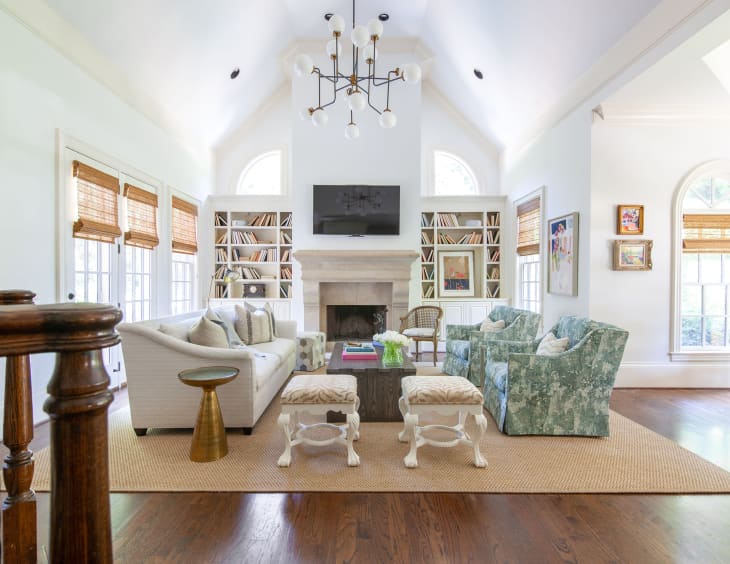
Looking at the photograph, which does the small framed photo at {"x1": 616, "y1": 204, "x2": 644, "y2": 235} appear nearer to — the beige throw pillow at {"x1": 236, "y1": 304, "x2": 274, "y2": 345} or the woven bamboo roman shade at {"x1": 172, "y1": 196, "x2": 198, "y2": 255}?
the beige throw pillow at {"x1": 236, "y1": 304, "x2": 274, "y2": 345}

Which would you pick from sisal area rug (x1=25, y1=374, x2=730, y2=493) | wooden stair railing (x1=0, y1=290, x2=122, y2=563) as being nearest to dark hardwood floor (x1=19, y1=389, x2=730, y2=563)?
sisal area rug (x1=25, y1=374, x2=730, y2=493)

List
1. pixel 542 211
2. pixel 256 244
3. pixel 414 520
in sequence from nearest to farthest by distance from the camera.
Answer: pixel 414 520 < pixel 542 211 < pixel 256 244

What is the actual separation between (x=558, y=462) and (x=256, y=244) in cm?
535

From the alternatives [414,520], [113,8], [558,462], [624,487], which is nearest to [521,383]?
[558,462]

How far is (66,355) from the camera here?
0.55 m

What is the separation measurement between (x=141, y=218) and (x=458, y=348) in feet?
12.5

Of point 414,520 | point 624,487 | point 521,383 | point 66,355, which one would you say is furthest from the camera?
point 521,383

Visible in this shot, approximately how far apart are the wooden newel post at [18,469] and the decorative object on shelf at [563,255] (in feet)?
15.1

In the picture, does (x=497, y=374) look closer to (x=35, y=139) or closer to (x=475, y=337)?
(x=475, y=337)

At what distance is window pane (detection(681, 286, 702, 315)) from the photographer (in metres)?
4.31

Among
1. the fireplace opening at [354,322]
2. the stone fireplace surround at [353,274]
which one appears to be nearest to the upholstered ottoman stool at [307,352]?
the stone fireplace surround at [353,274]

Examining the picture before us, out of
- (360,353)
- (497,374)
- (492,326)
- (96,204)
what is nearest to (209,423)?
(360,353)

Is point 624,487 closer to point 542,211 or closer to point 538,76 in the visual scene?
point 542,211

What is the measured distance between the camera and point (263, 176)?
7.00 m
